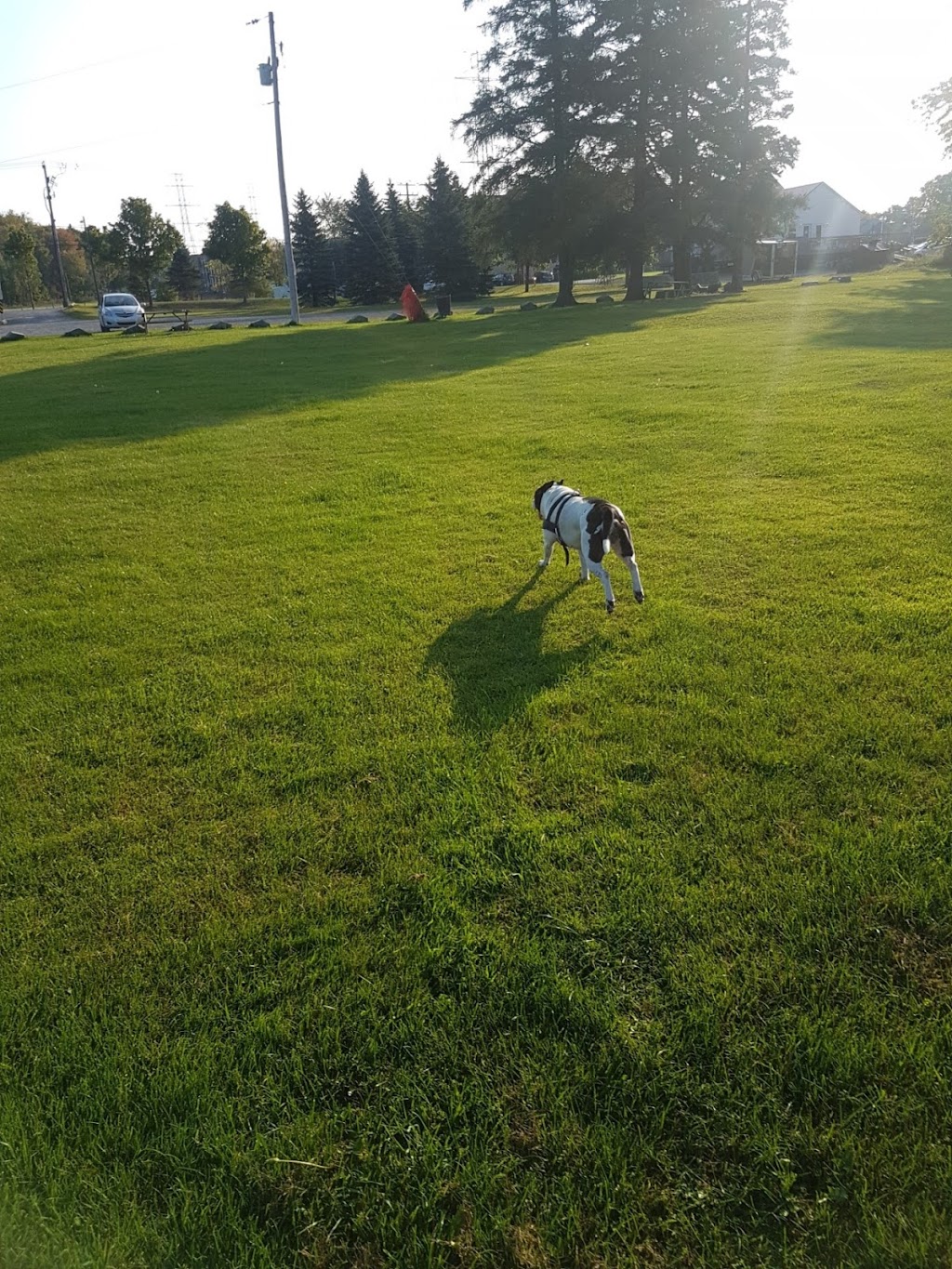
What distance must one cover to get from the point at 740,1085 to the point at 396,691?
262 centimetres

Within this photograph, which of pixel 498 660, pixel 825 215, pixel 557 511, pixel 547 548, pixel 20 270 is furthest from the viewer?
pixel 825 215

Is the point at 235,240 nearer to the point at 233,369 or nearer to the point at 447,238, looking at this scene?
the point at 447,238

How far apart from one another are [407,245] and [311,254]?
23.3 ft

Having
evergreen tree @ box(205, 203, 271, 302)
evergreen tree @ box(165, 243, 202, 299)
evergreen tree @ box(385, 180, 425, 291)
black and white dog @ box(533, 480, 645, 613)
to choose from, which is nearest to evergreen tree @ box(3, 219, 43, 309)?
evergreen tree @ box(165, 243, 202, 299)

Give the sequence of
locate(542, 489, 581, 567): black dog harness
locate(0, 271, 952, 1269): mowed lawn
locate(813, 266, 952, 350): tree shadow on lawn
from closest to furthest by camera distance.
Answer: locate(0, 271, 952, 1269): mowed lawn < locate(542, 489, 581, 567): black dog harness < locate(813, 266, 952, 350): tree shadow on lawn

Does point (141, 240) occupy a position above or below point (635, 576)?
above

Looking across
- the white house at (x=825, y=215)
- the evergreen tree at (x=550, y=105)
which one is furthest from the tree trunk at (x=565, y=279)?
the white house at (x=825, y=215)

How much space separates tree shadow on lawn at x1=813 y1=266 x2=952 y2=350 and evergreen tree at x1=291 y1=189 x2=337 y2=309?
39.7m

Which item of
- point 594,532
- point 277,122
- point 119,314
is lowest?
point 594,532

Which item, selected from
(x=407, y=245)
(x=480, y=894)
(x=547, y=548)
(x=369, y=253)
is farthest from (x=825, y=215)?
(x=480, y=894)

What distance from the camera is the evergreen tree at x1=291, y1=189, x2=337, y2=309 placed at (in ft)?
185

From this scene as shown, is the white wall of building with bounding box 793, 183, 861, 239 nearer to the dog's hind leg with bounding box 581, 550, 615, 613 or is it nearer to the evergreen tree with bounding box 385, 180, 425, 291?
the evergreen tree with bounding box 385, 180, 425, 291

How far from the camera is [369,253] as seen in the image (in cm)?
5550

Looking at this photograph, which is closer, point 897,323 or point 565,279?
point 897,323
